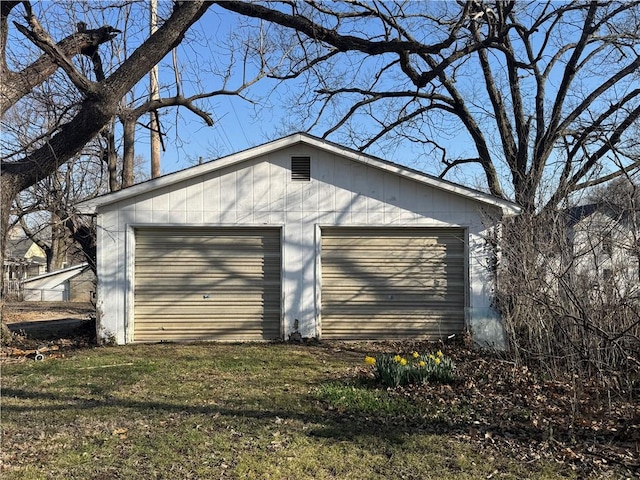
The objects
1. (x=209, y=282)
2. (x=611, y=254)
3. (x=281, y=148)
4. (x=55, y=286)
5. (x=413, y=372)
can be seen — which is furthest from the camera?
(x=55, y=286)

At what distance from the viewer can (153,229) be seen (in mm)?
10000

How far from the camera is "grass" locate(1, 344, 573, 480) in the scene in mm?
4027

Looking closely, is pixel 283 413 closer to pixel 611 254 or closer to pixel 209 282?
pixel 611 254

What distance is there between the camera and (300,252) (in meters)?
10.0

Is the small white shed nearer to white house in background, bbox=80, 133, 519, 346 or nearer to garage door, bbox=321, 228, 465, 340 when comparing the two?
white house in background, bbox=80, 133, 519, 346

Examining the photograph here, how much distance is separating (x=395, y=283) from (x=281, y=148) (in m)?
3.36

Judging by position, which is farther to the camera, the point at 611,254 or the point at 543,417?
the point at 611,254

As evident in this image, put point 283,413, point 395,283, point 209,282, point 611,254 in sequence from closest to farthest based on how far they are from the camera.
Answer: point 283,413
point 611,254
point 209,282
point 395,283

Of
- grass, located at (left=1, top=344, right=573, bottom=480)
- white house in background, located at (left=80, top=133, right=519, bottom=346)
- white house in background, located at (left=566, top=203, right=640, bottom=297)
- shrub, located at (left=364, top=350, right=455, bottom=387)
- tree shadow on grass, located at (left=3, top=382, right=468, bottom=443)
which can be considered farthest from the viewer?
white house in background, located at (left=80, top=133, right=519, bottom=346)

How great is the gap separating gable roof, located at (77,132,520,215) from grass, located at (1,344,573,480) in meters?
3.34

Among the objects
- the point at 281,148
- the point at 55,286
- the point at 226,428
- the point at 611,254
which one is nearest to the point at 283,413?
the point at 226,428

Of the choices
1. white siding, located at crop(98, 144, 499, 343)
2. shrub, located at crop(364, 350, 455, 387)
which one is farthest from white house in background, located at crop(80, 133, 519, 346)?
shrub, located at crop(364, 350, 455, 387)

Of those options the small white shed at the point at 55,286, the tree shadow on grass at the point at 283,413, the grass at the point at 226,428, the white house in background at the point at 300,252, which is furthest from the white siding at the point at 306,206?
the small white shed at the point at 55,286

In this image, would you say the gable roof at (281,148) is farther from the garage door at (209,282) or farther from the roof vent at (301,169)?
the garage door at (209,282)
